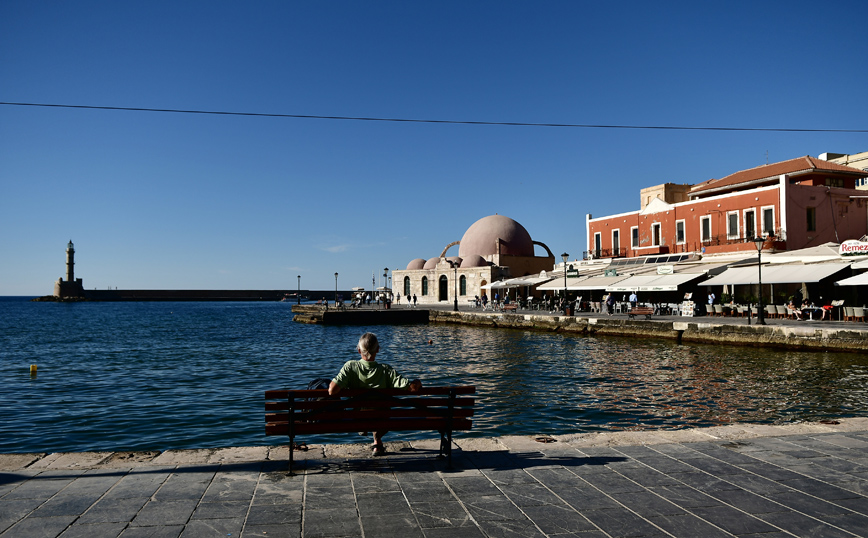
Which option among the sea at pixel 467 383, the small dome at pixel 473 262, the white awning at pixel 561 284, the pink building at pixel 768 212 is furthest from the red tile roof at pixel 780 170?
the small dome at pixel 473 262

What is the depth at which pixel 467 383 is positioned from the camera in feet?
43.1

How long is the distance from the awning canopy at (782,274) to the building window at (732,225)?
5.84m

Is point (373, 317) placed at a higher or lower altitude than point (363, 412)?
lower

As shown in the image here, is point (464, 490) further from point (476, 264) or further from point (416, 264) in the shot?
point (416, 264)

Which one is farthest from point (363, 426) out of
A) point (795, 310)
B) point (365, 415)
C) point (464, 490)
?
point (795, 310)

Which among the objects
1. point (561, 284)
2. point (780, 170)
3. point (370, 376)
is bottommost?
point (370, 376)

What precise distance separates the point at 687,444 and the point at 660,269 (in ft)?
75.7

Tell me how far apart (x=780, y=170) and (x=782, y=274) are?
36.8 feet

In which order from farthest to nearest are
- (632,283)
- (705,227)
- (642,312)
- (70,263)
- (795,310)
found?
1. (70,263)
2. (705,227)
3. (632,283)
4. (642,312)
5. (795,310)

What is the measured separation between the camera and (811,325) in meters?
18.5

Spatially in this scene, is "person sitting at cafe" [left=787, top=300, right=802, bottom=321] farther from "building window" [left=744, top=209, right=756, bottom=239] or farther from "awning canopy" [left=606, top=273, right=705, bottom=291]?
"building window" [left=744, top=209, right=756, bottom=239]

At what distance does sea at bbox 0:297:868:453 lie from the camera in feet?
28.6

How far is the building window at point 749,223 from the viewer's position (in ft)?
92.6

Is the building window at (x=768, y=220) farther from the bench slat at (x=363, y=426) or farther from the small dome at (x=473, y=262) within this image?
the bench slat at (x=363, y=426)
